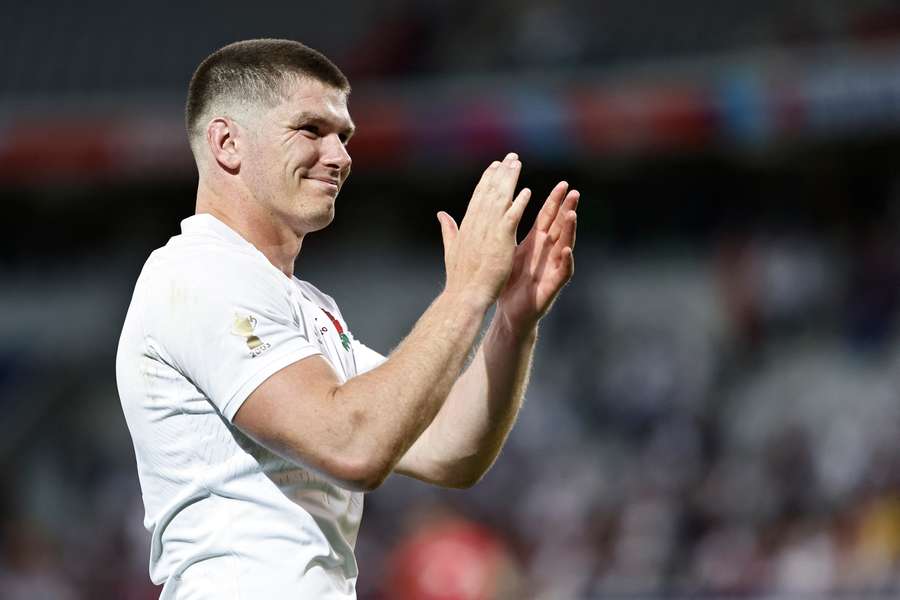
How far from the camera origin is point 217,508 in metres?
2.81

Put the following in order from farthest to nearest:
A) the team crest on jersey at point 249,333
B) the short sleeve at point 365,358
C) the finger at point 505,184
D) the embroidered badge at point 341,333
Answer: the short sleeve at point 365,358 < the embroidered badge at point 341,333 < the finger at point 505,184 < the team crest on jersey at point 249,333

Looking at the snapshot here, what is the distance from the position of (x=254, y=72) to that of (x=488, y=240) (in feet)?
2.09

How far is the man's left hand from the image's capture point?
3309 mm

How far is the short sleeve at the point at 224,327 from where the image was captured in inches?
107

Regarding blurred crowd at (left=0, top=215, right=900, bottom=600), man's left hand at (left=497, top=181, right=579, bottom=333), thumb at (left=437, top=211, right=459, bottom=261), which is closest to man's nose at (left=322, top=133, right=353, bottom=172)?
thumb at (left=437, top=211, right=459, bottom=261)

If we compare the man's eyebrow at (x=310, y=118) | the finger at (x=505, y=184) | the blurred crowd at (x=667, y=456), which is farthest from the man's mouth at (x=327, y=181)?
the blurred crowd at (x=667, y=456)

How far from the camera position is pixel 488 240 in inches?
A: 117

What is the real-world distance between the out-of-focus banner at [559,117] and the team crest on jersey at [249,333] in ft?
39.5

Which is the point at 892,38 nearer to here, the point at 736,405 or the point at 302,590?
the point at 736,405

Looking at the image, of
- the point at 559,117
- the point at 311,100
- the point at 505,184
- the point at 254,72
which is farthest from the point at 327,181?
the point at 559,117

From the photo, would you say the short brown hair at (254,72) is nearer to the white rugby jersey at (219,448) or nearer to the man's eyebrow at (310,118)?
the man's eyebrow at (310,118)

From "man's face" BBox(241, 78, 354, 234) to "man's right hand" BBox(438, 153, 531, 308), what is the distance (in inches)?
11.9

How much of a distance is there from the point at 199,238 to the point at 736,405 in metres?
11.1

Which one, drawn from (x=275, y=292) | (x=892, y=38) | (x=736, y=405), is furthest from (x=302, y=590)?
(x=892, y=38)
